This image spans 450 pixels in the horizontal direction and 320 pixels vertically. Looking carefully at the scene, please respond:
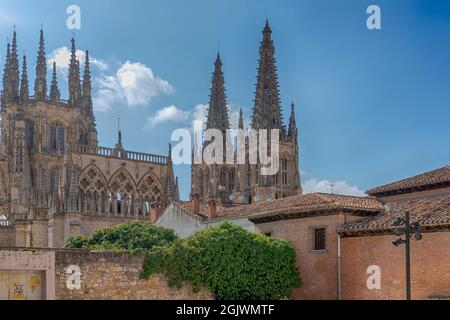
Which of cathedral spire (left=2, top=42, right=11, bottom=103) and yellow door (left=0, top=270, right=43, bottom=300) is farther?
cathedral spire (left=2, top=42, right=11, bottom=103)

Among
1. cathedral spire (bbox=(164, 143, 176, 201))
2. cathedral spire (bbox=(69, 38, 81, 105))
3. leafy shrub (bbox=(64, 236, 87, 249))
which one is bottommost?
leafy shrub (bbox=(64, 236, 87, 249))

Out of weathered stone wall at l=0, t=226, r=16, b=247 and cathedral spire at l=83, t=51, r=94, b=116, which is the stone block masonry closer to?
weathered stone wall at l=0, t=226, r=16, b=247

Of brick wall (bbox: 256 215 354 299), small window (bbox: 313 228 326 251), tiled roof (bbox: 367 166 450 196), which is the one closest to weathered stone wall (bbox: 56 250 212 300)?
brick wall (bbox: 256 215 354 299)

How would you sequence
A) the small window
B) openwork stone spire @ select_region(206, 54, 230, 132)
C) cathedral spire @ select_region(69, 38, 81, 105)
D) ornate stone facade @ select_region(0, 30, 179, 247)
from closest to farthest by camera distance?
1. the small window
2. ornate stone facade @ select_region(0, 30, 179, 247)
3. cathedral spire @ select_region(69, 38, 81, 105)
4. openwork stone spire @ select_region(206, 54, 230, 132)

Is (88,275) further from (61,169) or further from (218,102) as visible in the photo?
(218,102)

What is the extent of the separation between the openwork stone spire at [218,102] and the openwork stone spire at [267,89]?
5.77 meters

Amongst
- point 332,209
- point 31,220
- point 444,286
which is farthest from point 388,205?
point 31,220

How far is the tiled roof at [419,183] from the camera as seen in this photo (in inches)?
1057

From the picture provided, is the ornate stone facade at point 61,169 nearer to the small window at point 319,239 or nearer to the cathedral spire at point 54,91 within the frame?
the cathedral spire at point 54,91

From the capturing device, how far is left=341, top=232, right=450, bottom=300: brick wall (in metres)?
22.5

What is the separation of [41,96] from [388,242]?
44601mm

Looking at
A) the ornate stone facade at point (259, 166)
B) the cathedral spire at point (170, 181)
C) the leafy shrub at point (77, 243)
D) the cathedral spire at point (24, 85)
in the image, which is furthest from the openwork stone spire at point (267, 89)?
the leafy shrub at point (77, 243)

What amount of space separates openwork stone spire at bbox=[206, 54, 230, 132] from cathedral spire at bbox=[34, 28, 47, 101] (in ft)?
77.6
